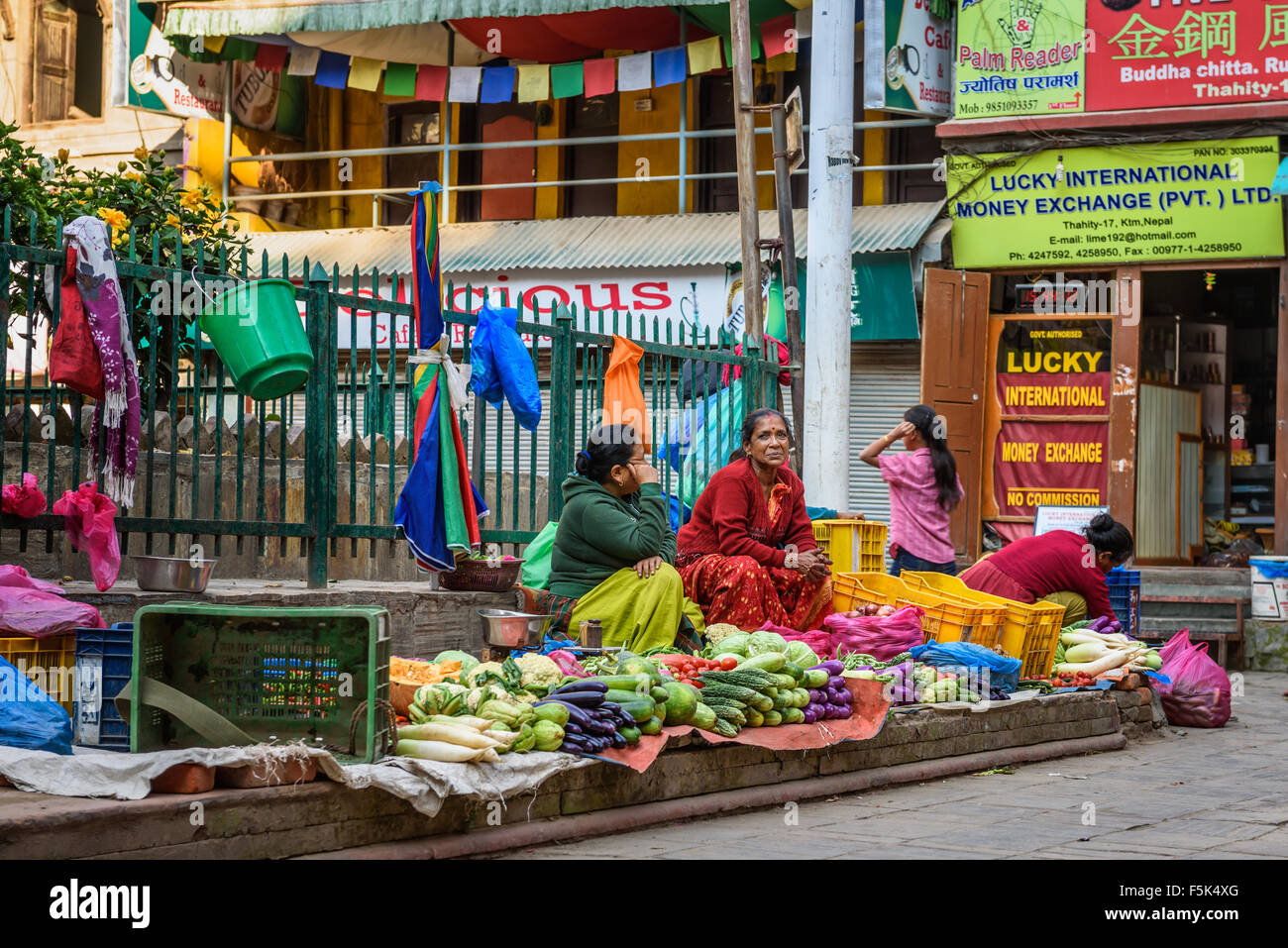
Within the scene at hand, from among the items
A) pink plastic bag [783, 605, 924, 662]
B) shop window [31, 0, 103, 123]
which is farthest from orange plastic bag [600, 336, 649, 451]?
shop window [31, 0, 103, 123]

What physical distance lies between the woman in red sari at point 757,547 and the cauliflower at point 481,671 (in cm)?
235

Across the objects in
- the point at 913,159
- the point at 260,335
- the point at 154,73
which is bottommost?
the point at 260,335

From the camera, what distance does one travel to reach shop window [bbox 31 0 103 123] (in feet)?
63.8

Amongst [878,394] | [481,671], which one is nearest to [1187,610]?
[878,394]

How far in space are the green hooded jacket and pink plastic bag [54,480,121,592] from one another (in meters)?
2.07

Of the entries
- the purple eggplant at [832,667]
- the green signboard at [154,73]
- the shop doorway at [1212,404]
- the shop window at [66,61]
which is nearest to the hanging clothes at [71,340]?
the purple eggplant at [832,667]

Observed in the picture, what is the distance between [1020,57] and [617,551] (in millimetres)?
8648

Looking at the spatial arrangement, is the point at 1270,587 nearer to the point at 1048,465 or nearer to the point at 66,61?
the point at 1048,465

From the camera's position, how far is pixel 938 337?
14273mm

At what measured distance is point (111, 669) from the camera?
18.8 feet

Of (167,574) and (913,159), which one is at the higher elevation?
(913,159)

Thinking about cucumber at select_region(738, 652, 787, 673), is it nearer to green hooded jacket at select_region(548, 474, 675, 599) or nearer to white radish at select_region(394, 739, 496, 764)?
green hooded jacket at select_region(548, 474, 675, 599)

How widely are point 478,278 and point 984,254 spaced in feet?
17.8
